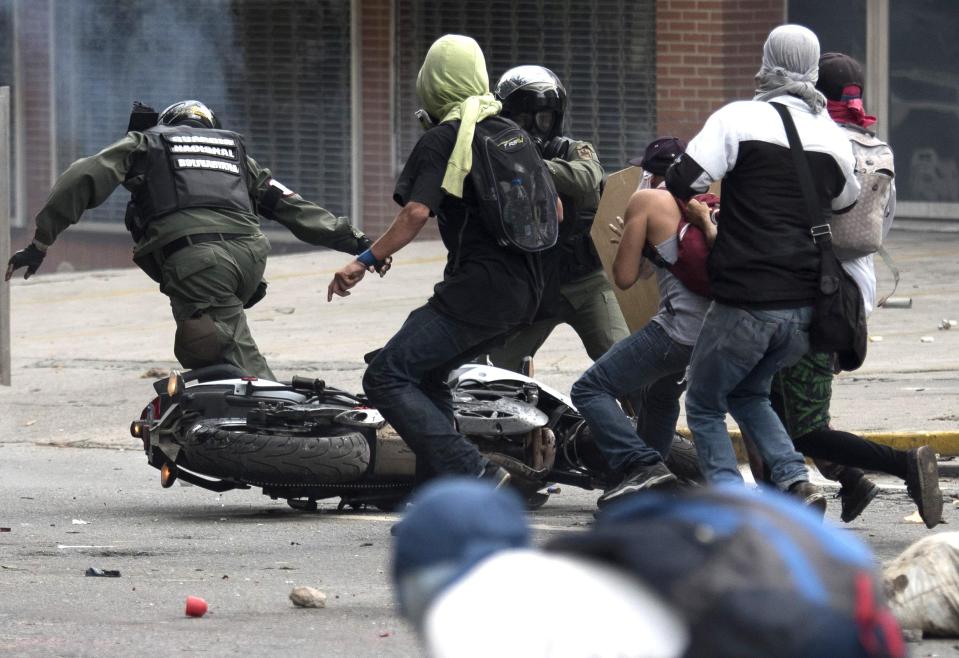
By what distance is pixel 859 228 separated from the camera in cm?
572

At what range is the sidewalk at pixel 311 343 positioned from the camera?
9.05 metres

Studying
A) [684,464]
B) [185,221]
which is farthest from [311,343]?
[684,464]

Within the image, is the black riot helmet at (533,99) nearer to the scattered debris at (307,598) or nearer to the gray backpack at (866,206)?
the gray backpack at (866,206)

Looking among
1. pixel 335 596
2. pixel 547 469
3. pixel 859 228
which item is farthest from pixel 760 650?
pixel 547 469

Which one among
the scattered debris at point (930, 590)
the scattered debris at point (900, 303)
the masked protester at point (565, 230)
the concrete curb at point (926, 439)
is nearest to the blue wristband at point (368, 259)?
the masked protester at point (565, 230)

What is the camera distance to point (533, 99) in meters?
6.59

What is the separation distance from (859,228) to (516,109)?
57.9 inches

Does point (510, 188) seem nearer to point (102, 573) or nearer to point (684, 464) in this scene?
point (684, 464)

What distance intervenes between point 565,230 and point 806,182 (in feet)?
5.23

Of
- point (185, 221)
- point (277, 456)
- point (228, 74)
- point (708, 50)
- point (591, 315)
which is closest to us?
point (277, 456)

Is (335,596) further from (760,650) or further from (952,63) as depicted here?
(952,63)

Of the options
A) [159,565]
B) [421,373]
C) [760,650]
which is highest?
[760,650]

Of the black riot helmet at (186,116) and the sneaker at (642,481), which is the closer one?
the sneaker at (642,481)

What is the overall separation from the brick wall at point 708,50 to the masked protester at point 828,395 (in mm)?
9453
